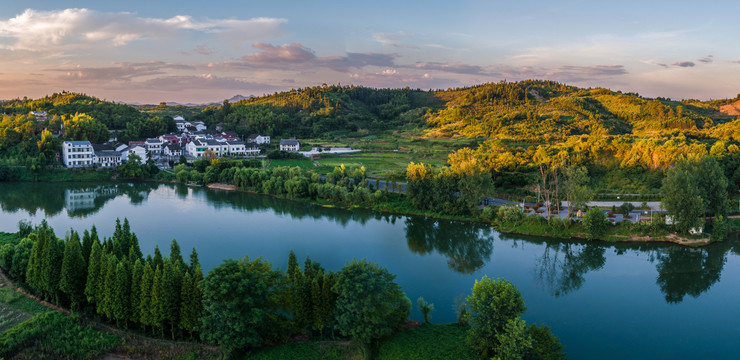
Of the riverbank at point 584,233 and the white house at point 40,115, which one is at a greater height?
the white house at point 40,115

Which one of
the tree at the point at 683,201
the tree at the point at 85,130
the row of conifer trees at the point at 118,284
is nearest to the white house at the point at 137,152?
the tree at the point at 85,130

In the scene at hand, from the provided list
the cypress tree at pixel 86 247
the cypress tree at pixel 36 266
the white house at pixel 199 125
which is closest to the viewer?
the cypress tree at pixel 36 266

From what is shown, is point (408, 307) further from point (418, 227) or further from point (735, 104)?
point (735, 104)

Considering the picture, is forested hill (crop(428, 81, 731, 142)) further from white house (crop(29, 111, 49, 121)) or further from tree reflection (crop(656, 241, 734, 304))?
white house (crop(29, 111, 49, 121))

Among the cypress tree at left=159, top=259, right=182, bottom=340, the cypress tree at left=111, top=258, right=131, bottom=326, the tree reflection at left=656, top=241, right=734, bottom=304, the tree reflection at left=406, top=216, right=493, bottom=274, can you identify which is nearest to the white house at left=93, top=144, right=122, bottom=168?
the tree reflection at left=406, top=216, right=493, bottom=274

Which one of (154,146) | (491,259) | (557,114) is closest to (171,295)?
(491,259)

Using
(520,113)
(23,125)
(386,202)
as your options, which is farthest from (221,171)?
(520,113)

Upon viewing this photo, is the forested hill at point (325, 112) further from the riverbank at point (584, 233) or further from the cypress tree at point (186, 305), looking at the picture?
the cypress tree at point (186, 305)
